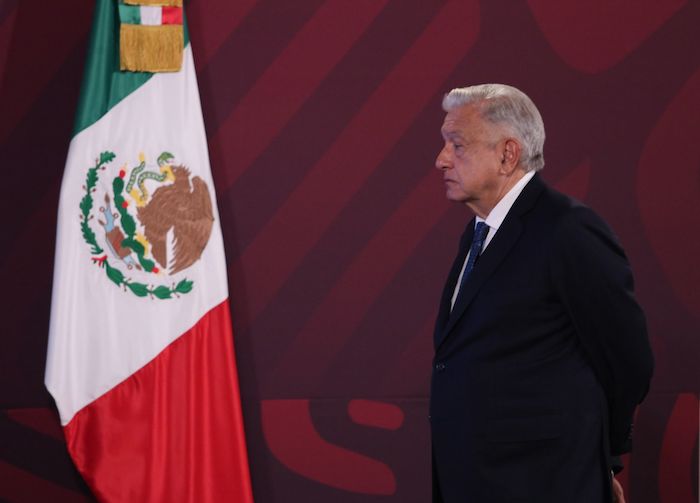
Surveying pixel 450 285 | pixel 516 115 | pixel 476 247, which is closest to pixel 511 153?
pixel 516 115

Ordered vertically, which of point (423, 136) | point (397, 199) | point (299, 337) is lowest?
point (299, 337)

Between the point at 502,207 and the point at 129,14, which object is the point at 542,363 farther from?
the point at 129,14

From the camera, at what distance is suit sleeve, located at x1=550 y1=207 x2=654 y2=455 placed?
1.90 meters

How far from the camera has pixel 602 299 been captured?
1.90m

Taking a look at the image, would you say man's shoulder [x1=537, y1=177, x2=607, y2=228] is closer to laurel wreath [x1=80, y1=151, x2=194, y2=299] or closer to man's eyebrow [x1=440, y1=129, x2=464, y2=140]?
man's eyebrow [x1=440, y1=129, x2=464, y2=140]

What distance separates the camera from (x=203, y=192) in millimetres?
3248

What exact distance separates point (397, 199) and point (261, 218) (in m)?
0.51

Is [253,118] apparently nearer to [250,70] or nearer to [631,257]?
[250,70]

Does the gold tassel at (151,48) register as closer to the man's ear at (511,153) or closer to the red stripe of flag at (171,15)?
the red stripe of flag at (171,15)

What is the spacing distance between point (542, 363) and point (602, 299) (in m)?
0.19

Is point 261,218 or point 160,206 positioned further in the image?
point 261,218

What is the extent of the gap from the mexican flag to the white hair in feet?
4.43

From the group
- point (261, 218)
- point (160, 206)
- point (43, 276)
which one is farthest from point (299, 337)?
point (43, 276)

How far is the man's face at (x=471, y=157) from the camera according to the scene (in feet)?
7.04
